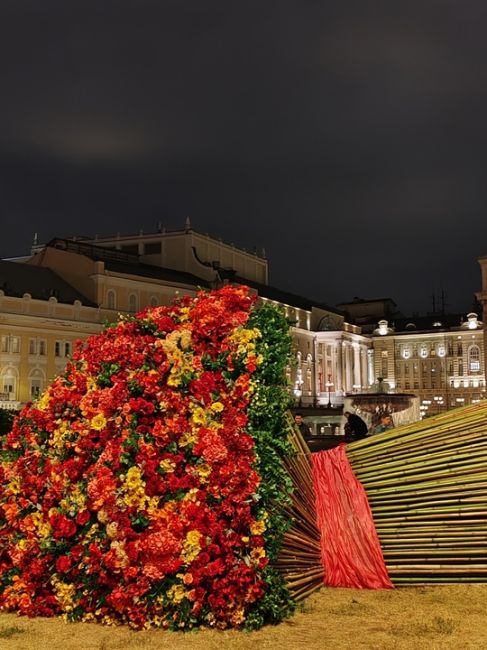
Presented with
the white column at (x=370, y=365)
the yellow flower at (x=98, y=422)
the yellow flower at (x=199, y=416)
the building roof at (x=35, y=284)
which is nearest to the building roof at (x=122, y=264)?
the building roof at (x=35, y=284)

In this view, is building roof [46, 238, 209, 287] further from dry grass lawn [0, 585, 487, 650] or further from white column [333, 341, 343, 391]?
dry grass lawn [0, 585, 487, 650]

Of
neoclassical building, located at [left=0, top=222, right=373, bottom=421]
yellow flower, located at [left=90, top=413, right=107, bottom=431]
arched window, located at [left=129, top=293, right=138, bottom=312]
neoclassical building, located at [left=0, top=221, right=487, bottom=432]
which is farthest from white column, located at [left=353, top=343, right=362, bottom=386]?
yellow flower, located at [left=90, top=413, right=107, bottom=431]

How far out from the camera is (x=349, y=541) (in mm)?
6273

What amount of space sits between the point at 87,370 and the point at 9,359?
39.3 m

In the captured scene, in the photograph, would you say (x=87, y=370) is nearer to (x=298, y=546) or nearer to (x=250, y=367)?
(x=250, y=367)

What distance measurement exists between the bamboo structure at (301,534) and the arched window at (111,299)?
45889 mm

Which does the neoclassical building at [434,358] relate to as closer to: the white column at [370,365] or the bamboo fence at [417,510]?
the white column at [370,365]

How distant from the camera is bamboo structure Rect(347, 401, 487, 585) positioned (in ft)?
20.2

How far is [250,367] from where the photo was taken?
6.06m

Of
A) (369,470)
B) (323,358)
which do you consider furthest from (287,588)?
(323,358)

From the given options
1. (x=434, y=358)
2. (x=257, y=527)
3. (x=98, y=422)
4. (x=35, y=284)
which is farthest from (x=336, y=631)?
(x=434, y=358)

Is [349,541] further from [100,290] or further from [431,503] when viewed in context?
[100,290]

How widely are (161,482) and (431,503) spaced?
2.01 metres

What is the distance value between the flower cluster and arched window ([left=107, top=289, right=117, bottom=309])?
45.4 m
